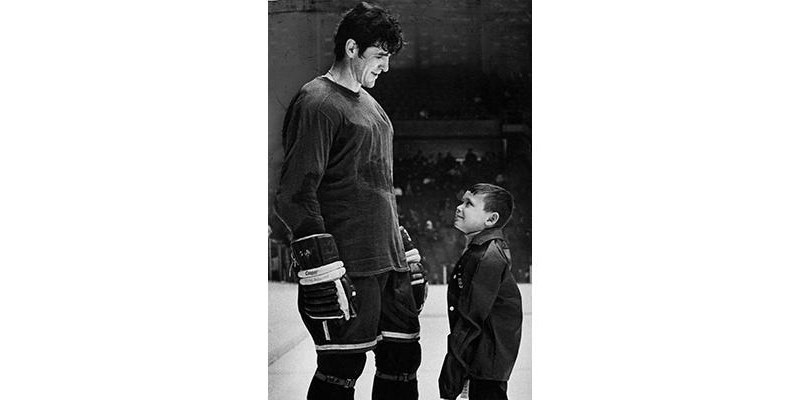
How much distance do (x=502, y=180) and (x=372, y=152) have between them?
0.40 m

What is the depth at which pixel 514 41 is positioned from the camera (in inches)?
153

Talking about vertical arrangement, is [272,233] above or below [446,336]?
above

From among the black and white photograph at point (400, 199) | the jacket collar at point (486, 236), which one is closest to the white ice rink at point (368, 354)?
the black and white photograph at point (400, 199)

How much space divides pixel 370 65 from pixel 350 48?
0.08 m

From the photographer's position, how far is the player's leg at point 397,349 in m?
3.84

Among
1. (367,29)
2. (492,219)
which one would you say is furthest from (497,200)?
(367,29)

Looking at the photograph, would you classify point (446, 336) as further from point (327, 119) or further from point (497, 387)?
point (327, 119)

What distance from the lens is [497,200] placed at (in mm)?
3873

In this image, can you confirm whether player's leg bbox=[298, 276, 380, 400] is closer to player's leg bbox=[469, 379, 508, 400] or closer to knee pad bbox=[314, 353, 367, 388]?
knee pad bbox=[314, 353, 367, 388]

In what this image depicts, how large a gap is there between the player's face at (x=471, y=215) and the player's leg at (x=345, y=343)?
1.04ft

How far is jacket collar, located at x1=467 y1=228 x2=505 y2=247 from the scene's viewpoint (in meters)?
3.87

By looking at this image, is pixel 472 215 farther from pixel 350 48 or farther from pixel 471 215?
pixel 350 48

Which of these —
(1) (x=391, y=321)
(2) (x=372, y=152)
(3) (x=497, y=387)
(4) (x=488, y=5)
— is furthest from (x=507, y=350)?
(4) (x=488, y=5)

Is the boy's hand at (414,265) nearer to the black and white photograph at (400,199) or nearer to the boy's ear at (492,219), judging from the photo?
the black and white photograph at (400,199)
